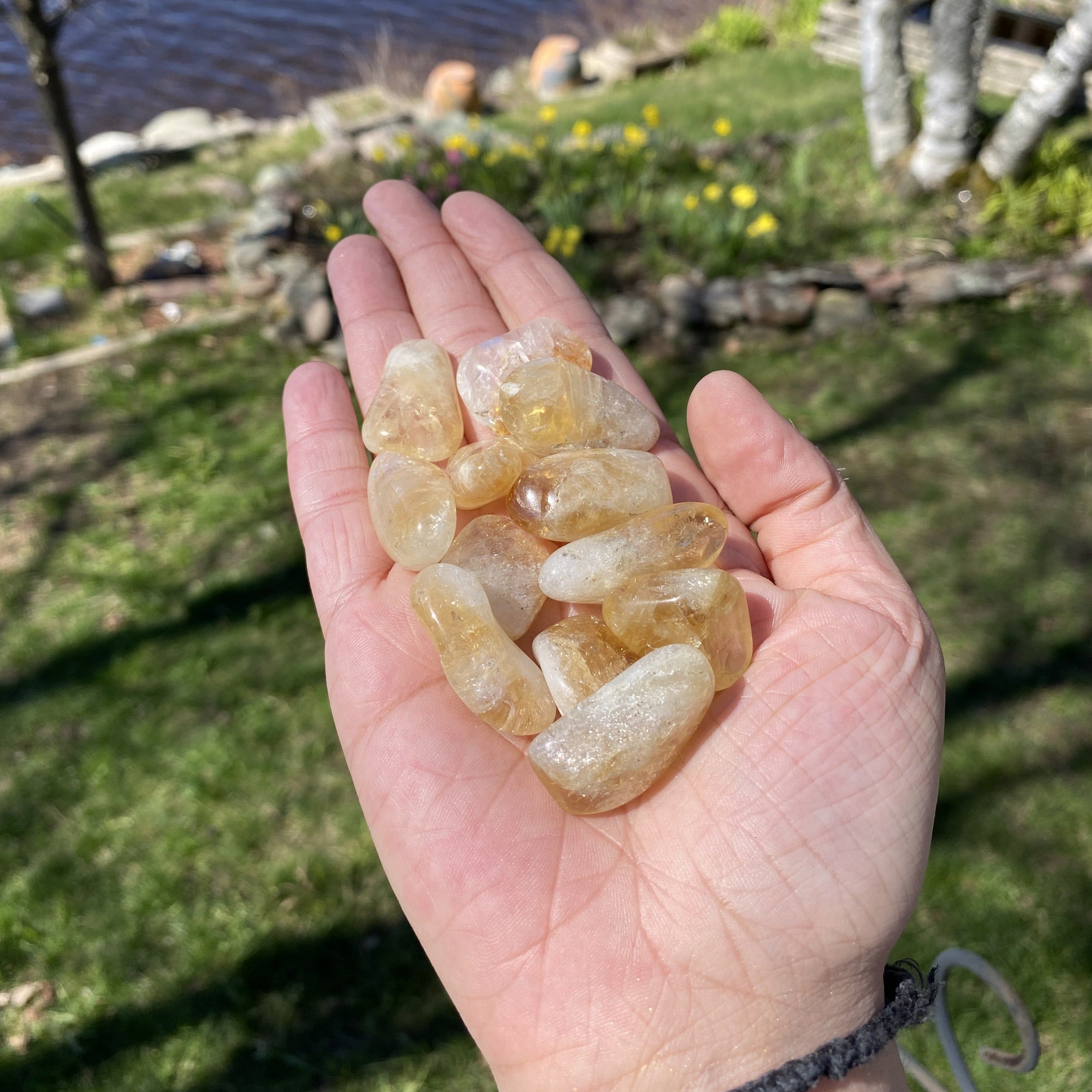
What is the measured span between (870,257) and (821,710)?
11.3ft

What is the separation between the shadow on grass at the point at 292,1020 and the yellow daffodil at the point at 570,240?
9.93 feet

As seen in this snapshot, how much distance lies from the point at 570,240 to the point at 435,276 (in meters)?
1.90

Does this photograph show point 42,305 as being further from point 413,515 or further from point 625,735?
point 625,735

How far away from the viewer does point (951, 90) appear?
4.45 meters

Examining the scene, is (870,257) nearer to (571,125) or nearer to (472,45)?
(571,125)

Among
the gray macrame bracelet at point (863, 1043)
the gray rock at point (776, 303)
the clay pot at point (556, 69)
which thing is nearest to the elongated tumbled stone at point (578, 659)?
the gray macrame bracelet at point (863, 1043)

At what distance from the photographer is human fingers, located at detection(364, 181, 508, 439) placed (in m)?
2.42

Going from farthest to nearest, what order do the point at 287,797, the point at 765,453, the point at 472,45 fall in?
1. the point at 472,45
2. the point at 287,797
3. the point at 765,453

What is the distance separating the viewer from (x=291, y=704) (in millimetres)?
2881

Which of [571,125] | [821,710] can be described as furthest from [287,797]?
[571,125]

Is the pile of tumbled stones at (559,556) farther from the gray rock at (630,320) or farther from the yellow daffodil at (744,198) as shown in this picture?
the yellow daffodil at (744,198)

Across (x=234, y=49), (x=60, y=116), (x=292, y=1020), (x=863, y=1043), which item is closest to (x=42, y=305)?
(x=60, y=116)

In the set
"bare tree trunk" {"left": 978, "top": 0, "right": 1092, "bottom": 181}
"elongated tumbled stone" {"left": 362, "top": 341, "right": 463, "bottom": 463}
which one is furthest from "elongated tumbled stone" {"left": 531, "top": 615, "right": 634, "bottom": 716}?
"bare tree trunk" {"left": 978, "top": 0, "right": 1092, "bottom": 181}

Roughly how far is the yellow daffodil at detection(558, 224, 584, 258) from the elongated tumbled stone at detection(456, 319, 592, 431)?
7.28ft
